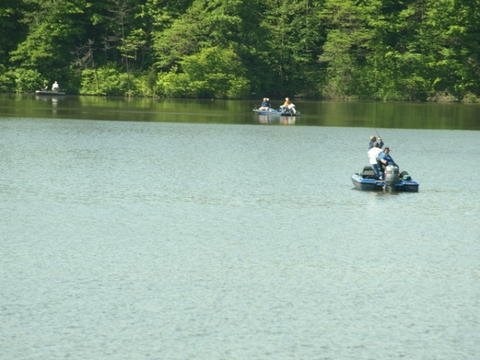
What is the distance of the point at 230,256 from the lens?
816 inches

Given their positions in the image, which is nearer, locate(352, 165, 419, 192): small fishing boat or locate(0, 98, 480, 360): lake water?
locate(0, 98, 480, 360): lake water

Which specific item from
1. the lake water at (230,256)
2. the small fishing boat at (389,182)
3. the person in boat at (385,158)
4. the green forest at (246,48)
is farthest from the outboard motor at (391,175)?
the green forest at (246,48)

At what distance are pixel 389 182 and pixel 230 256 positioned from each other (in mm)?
10033

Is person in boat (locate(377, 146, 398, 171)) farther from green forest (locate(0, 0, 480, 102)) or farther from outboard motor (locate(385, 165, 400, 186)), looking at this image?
green forest (locate(0, 0, 480, 102))

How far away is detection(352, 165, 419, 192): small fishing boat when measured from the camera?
29594 millimetres

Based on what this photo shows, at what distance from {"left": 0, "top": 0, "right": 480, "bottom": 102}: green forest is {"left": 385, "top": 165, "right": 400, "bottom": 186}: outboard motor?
52.0 m

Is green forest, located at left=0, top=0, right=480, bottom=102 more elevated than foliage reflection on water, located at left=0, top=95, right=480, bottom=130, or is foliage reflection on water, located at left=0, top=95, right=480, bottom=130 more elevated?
green forest, located at left=0, top=0, right=480, bottom=102

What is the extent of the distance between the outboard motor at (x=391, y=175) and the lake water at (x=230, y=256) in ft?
1.40

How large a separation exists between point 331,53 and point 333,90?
3139 millimetres

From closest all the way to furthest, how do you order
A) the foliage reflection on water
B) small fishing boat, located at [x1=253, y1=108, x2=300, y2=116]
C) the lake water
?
the lake water < the foliage reflection on water < small fishing boat, located at [x1=253, y1=108, x2=300, y2=116]

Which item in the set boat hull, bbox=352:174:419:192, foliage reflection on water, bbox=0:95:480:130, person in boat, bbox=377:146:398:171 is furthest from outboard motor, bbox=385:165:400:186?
foliage reflection on water, bbox=0:95:480:130

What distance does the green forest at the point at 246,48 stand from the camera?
269ft

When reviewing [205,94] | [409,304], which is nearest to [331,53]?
[205,94]

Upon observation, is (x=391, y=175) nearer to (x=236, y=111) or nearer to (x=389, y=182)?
(x=389, y=182)
